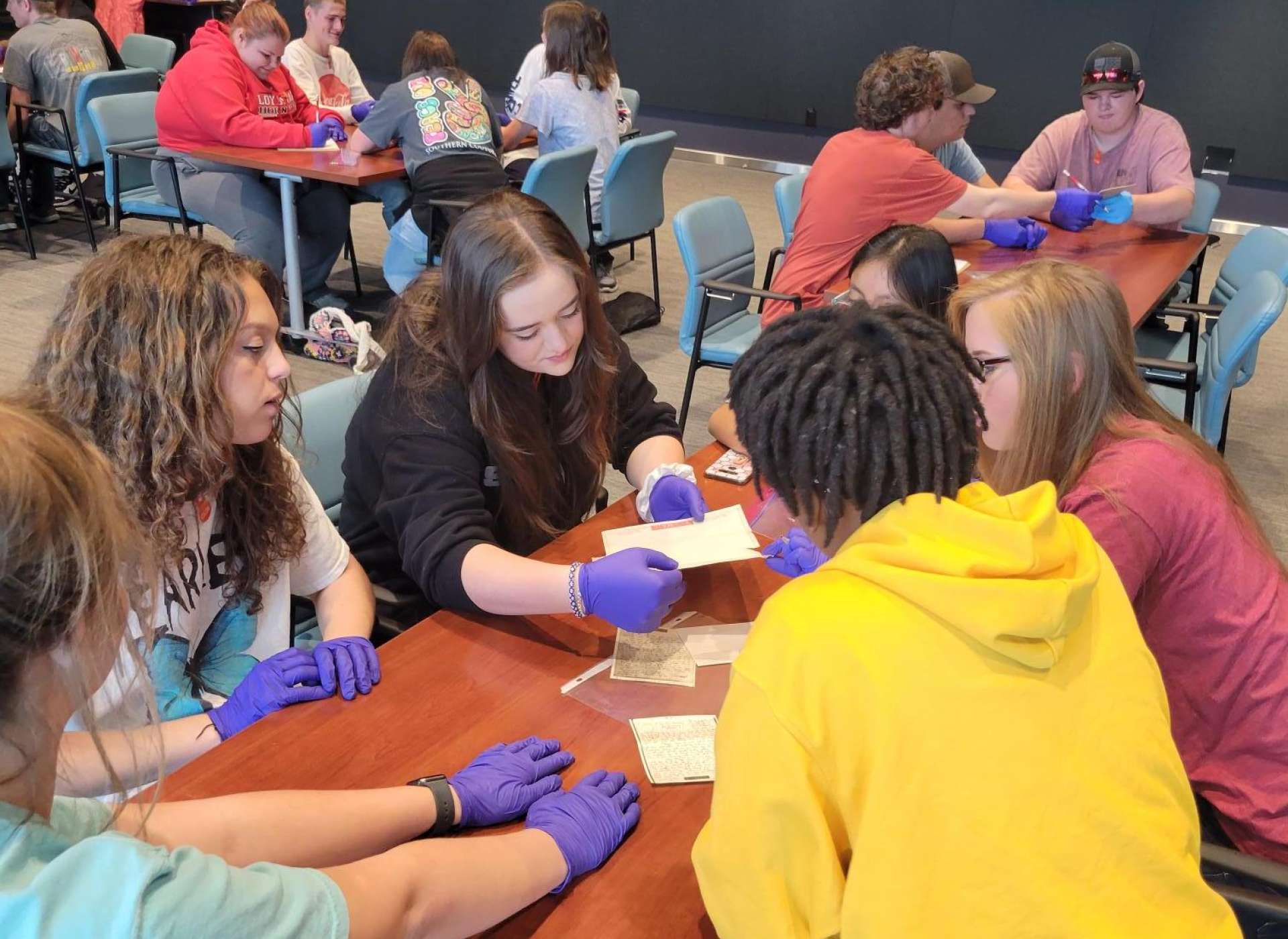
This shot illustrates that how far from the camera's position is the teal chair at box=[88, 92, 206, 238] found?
14.8 ft

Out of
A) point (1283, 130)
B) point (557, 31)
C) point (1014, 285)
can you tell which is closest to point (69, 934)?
point (1014, 285)

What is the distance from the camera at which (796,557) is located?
1589 millimetres

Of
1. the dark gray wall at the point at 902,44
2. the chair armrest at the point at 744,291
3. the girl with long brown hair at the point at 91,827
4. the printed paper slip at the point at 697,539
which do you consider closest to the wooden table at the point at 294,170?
the chair armrest at the point at 744,291

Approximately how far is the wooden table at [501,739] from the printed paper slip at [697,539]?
0.06 meters

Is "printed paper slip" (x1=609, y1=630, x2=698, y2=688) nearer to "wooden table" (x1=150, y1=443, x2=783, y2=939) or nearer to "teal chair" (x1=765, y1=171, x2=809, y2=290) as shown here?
"wooden table" (x1=150, y1=443, x2=783, y2=939)

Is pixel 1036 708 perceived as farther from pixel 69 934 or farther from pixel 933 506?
pixel 69 934

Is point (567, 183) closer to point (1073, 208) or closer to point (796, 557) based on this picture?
point (1073, 208)

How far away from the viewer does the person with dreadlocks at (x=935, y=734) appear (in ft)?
2.76

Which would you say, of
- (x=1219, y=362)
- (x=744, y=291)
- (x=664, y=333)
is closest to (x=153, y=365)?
(x=744, y=291)

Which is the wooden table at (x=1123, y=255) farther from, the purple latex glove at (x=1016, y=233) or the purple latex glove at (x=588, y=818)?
the purple latex glove at (x=588, y=818)

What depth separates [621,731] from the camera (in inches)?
50.6

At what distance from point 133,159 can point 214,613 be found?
12.8ft

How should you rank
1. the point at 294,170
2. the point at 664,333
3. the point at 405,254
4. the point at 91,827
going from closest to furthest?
the point at 91,827, the point at 294,170, the point at 405,254, the point at 664,333

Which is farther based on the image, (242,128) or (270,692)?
(242,128)
